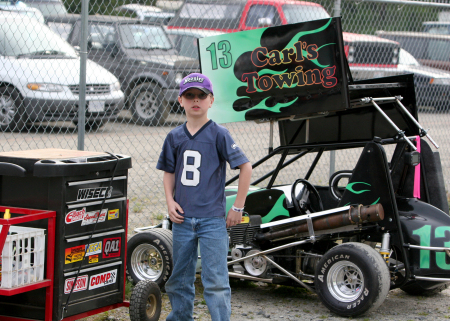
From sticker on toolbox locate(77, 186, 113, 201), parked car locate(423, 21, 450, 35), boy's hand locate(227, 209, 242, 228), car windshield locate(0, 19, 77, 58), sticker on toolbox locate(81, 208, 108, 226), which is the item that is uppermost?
parked car locate(423, 21, 450, 35)

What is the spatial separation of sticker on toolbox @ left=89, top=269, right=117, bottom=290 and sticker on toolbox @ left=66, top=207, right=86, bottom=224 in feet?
1.34

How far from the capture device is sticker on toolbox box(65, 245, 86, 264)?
3.44 meters

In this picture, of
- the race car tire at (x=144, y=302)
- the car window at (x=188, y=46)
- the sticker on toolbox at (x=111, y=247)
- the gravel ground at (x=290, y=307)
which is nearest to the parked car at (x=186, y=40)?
the car window at (x=188, y=46)

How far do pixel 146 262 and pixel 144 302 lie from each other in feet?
3.31

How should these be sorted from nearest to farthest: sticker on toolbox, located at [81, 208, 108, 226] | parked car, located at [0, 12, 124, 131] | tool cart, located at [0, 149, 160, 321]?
tool cart, located at [0, 149, 160, 321], sticker on toolbox, located at [81, 208, 108, 226], parked car, located at [0, 12, 124, 131]

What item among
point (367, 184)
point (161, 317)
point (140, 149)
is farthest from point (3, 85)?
point (367, 184)

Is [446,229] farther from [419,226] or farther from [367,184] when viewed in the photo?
[367,184]

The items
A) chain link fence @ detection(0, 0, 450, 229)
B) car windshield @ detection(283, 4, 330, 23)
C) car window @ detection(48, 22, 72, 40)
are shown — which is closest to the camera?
chain link fence @ detection(0, 0, 450, 229)

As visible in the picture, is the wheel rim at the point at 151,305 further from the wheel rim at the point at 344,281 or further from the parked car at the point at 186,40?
the parked car at the point at 186,40

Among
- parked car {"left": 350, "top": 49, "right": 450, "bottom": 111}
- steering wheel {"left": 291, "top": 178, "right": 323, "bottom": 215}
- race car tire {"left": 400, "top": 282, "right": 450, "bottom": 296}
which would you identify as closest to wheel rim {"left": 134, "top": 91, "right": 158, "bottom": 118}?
parked car {"left": 350, "top": 49, "right": 450, "bottom": 111}

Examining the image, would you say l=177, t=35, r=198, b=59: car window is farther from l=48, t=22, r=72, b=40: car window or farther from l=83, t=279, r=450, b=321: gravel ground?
l=83, t=279, r=450, b=321: gravel ground

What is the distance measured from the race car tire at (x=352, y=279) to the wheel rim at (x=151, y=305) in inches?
44.7

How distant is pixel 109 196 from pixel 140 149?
616 cm

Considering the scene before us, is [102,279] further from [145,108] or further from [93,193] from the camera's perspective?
[145,108]
